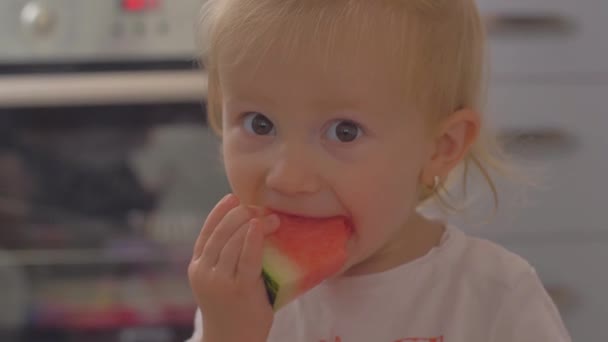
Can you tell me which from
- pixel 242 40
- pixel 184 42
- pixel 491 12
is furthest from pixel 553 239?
pixel 242 40

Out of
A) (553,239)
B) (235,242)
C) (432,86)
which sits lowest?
(553,239)

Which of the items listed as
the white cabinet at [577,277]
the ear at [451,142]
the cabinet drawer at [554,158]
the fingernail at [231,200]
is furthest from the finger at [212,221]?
the white cabinet at [577,277]

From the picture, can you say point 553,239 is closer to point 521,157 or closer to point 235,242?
point 521,157

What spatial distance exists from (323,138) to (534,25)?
2.62 ft

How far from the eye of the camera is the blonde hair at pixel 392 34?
81 cm

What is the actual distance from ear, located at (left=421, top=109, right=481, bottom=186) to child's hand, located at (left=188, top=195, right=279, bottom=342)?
190mm

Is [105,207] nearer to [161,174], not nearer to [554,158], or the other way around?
[161,174]

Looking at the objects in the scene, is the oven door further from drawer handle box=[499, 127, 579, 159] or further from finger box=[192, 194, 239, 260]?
finger box=[192, 194, 239, 260]

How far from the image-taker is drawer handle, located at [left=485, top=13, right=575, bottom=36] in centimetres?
150

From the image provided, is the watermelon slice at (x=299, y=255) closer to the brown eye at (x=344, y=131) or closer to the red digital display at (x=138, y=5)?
the brown eye at (x=344, y=131)

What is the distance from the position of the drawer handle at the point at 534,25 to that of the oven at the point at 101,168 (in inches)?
19.7

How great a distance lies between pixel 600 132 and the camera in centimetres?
155

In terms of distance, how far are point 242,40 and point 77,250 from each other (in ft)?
2.76

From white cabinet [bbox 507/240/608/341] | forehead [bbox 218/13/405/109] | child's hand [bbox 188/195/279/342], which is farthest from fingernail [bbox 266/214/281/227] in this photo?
white cabinet [bbox 507/240/608/341]
